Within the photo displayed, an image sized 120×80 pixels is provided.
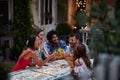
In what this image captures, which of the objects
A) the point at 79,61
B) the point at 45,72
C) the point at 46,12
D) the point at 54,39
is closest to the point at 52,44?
the point at 54,39

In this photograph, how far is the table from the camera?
4.47 m

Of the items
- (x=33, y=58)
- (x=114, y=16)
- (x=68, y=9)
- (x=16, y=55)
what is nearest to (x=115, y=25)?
(x=114, y=16)

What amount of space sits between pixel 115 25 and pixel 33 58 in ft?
11.6

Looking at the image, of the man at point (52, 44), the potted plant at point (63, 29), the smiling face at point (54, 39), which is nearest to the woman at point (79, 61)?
the man at point (52, 44)

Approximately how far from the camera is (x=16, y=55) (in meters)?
10.8

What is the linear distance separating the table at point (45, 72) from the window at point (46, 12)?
24.7 feet

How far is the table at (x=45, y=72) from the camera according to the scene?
4469 mm

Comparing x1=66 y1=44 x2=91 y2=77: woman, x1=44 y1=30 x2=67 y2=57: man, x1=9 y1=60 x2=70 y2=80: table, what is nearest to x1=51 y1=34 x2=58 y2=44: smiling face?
x1=44 y1=30 x2=67 y2=57: man

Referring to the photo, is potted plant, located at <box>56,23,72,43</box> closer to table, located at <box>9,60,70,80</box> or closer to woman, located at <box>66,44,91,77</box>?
table, located at <box>9,60,70,80</box>

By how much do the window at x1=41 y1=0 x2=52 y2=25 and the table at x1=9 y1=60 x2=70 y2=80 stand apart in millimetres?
7543

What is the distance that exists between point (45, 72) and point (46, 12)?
8.46 meters

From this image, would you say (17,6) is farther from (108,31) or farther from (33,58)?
(108,31)

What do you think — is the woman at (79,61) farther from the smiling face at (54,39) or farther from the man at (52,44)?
the smiling face at (54,39)

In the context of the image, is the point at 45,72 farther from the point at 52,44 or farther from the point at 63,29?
the point at 63,29
